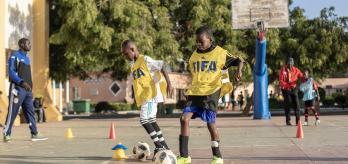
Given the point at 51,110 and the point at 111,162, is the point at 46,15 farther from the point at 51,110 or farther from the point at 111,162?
the point at 111,162

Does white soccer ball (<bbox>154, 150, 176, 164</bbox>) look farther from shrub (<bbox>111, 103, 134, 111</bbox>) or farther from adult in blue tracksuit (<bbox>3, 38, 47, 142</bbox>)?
shrub (<bbox>111, 103, 134, 111</bbox>)

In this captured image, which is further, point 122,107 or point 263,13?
point 122,107

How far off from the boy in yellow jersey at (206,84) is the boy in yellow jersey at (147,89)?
0.71 metres

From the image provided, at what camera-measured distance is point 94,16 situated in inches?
902

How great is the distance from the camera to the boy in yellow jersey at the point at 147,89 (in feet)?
28.2

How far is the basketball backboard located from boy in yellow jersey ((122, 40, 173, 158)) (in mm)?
14169

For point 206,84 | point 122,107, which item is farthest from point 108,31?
point 122,107

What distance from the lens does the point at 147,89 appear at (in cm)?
864

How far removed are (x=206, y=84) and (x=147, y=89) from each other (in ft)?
3.52

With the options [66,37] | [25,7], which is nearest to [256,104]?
[66,37]

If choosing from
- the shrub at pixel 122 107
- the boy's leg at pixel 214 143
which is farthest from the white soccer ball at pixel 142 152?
the shrub at pixel 122 107

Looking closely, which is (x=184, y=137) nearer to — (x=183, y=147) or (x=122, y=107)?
(x=183, y=147)

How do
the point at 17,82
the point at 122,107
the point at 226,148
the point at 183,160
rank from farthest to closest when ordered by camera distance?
the point at 122,107, the point at 17,82, the point at 226,148, the point at 183,160

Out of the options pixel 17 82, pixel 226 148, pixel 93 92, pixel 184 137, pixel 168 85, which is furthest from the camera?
pixel 93 92
